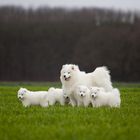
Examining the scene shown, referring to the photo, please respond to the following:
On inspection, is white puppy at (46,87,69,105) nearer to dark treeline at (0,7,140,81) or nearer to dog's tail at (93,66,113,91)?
dog's tail at (93,66,113,91)

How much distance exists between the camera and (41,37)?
273 feet

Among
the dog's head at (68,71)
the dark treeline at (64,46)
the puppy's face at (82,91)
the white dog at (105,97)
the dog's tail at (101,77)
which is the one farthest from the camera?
the dark treeline at (64,46)

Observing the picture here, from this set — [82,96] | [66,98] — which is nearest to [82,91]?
[82,96]

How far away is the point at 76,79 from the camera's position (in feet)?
49.7

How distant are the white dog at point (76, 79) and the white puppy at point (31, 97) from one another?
0.77 metres

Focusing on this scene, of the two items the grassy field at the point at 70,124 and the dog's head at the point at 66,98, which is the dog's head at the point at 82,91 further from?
the grassy field at the point at 70,124

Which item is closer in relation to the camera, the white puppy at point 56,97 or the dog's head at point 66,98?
the dog's head at point 66,98

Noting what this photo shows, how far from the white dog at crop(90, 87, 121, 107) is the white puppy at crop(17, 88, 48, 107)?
214cm

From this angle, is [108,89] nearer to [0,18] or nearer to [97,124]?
[97,124]

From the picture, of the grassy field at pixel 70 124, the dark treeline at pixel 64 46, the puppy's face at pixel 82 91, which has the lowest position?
the grassy field at pixel 70 124

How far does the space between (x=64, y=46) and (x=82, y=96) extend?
67.9 meters

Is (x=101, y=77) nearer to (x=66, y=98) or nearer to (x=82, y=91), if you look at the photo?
(x=66, y=98)

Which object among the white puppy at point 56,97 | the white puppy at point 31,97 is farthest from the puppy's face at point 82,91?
the white puppy at point 31,97

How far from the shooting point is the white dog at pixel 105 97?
13461 mm
